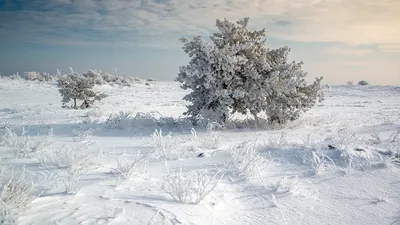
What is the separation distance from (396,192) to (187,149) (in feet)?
11.3

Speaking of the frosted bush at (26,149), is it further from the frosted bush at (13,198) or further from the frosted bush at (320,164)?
the frosted bush at (320,164)

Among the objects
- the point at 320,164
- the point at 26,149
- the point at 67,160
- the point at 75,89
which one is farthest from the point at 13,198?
the point at 75,89

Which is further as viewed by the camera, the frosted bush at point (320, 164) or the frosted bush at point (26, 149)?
the frosted bush at point (26, 149)

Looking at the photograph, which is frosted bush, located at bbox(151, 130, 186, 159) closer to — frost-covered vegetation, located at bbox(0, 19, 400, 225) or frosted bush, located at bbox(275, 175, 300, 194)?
frost-covered vegetation, located at bbox(0, 19, 400, 225)

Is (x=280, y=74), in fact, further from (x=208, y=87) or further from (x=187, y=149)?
(x=187, y=149)

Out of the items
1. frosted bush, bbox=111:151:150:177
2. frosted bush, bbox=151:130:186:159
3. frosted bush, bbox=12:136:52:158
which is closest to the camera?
frosted bush, bbox=111:151:150:177

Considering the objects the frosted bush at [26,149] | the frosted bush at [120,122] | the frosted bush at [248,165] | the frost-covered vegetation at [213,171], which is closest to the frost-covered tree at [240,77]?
the frost-covered vegetation at [213,171]

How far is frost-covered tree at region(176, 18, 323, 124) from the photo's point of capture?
28.0ft

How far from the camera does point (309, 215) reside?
3.55 metres

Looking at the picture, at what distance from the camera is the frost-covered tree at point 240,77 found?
8523 mm

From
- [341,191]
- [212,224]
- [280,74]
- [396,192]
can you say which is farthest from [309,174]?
[280,74]

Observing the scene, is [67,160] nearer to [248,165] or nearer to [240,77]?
[248,165]

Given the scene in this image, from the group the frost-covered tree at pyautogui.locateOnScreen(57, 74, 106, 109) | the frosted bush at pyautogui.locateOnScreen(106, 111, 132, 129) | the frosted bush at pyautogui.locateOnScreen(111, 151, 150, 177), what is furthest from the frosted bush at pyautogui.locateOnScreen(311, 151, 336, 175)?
the frost-covered tree at pyautogui.locateOnScreen(57, 74, 106, 109)

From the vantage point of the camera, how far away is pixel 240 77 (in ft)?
29.5
